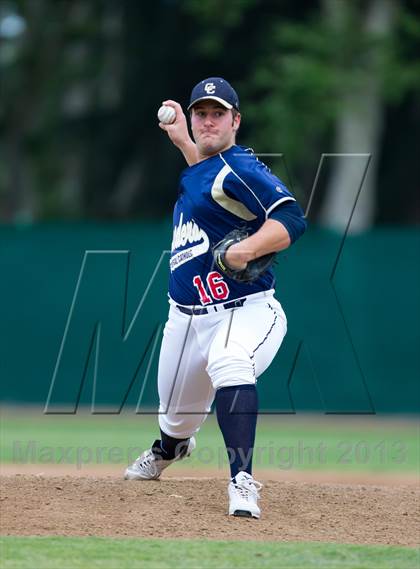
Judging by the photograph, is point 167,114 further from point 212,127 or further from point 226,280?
point 226,280

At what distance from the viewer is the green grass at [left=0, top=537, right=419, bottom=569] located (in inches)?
194

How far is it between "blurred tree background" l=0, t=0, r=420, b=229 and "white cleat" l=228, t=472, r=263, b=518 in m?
13.5

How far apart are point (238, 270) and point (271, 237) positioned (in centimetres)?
23

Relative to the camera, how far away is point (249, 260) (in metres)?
5.59

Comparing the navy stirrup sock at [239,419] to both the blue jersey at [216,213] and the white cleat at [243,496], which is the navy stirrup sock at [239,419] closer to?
the white cleat at [243,496]

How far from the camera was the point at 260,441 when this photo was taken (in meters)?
12.0

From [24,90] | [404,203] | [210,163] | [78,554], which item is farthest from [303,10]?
[78,554]

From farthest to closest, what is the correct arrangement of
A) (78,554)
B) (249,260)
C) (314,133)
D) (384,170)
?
(384,170), (314,133), (249,260), (78,554)

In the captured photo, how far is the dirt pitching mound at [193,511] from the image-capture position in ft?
18.3

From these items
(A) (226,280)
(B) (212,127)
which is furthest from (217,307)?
(B) (212,127)

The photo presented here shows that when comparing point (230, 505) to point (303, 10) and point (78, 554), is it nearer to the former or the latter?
point (78, 554)

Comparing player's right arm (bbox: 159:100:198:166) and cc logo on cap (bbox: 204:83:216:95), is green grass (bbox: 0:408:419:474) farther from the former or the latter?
cc logo on cap (bbox: 204:83:216:95)

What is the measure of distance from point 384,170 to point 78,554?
19.4m

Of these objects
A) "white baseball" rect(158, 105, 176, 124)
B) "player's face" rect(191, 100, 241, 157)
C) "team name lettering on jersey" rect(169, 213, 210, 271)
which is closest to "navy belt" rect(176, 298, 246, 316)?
"team name lettering on jersey" rect(169, 213, 210, 271)
